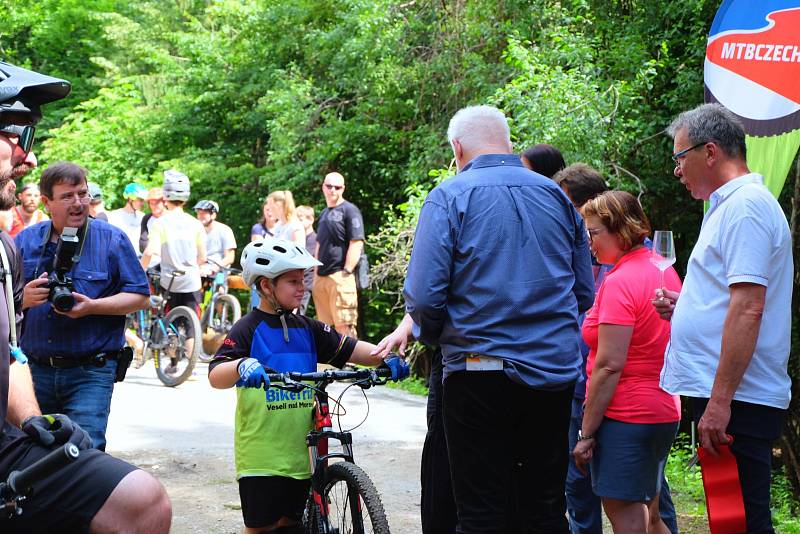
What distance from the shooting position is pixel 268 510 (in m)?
4.83

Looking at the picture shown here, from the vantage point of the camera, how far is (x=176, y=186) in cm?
1242

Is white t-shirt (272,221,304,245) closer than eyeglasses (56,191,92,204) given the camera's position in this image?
No

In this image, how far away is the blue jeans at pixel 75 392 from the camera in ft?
18.1

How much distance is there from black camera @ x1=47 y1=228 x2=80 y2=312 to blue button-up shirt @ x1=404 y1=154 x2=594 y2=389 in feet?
7.23

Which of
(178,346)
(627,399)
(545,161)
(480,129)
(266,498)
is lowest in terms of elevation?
(178,346)

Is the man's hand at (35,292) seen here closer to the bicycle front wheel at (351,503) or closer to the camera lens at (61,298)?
the camera lens at (61,298)

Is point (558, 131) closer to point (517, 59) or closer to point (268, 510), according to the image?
point (517, 59)

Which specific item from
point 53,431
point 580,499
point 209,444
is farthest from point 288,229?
point 53,431

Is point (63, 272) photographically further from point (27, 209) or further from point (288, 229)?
point (288, 229)

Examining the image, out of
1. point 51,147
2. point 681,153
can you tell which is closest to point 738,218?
point 681,153

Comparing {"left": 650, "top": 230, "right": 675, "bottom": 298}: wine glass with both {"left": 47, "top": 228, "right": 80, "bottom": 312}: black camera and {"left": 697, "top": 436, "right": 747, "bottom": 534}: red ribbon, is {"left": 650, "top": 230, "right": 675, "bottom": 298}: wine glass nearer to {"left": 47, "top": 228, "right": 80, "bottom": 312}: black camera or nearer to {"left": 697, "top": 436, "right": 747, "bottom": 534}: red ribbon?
{"left": 697, "top": 436, "right": 747, "bottom": 534}: red ribbon

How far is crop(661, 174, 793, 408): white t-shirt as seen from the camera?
3.88 metres

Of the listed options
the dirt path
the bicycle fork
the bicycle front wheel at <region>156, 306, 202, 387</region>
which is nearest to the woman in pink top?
the bicycle fork

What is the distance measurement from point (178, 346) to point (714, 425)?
9.33m
